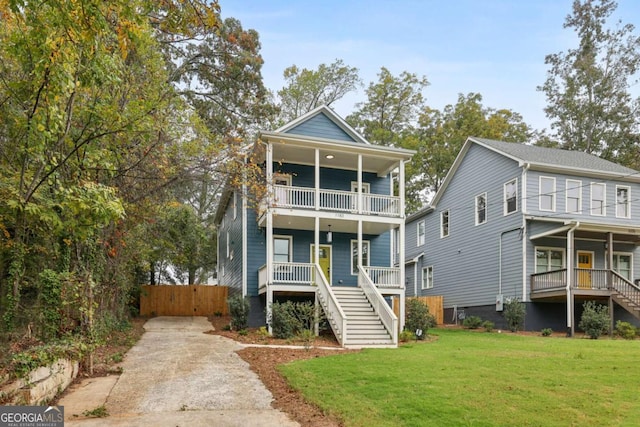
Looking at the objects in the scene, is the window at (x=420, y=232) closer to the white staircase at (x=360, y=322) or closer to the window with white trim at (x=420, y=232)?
the window with white trim at (x=420, y=232)

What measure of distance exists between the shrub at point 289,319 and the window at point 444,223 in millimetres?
12325

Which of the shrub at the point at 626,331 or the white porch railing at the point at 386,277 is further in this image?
the white porch railing at the point at 386,277

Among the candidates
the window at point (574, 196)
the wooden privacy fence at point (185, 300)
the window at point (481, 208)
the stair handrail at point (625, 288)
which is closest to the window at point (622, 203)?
the window at point (574, 196)

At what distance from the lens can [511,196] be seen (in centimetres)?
1998

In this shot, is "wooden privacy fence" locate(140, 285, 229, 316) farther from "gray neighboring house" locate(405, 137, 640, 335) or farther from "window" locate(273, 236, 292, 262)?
"gray neighboring house" locate(405, 137, 640, 335)

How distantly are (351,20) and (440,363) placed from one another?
6.79 meters

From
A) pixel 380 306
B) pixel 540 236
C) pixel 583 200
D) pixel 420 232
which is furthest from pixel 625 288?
pixel 420 232

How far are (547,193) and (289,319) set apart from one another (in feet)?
40.7

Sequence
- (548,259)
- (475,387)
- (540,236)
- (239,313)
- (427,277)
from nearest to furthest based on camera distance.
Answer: (475,387) < (239,313) < (540,236) < (548,259) < (427,277)

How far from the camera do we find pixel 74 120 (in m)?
8.38

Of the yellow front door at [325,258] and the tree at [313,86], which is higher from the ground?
the tree at [313,86]

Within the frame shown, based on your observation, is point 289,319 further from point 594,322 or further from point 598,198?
point 598,198

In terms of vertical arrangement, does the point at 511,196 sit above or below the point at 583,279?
above

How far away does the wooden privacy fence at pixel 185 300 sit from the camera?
22.5 metres
